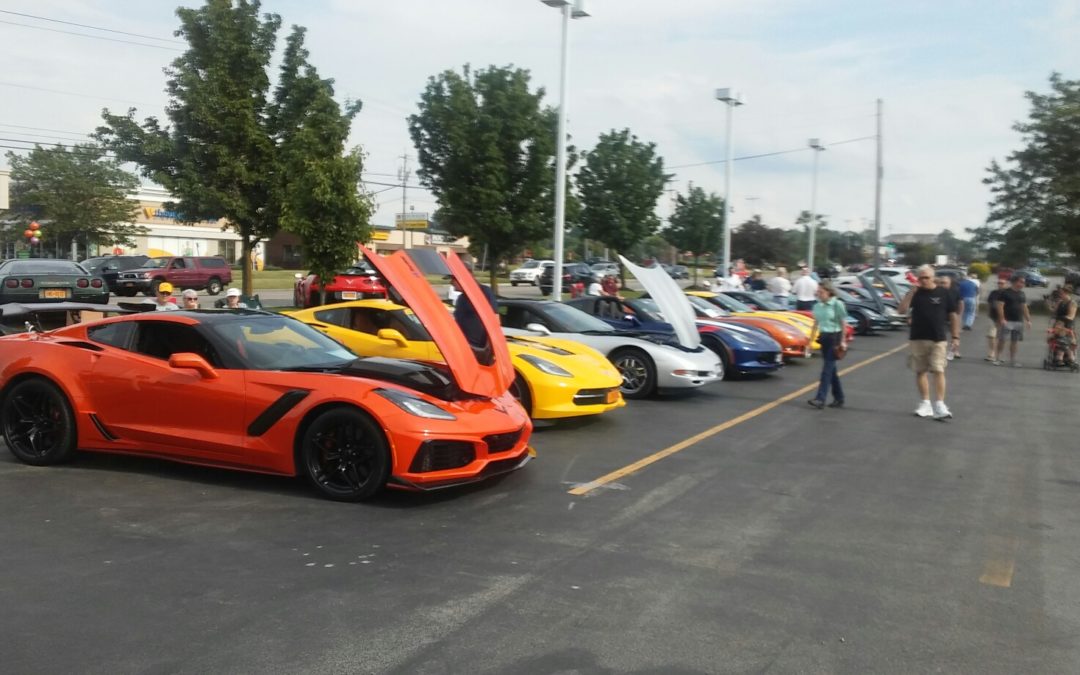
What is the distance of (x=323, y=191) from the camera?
17.5 metres

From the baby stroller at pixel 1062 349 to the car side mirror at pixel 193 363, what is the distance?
15.9m

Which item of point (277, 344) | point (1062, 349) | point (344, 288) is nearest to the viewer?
point (277, 344)

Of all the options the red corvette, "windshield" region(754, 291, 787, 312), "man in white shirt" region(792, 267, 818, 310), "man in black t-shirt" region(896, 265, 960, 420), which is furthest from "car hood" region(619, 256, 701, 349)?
the red corvette

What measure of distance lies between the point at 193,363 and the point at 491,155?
19.4 metres

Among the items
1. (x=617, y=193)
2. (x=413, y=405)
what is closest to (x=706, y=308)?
(x=413, y=405)

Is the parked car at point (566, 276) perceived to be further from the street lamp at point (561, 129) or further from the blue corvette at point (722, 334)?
the blue corvette at point (722, 334)

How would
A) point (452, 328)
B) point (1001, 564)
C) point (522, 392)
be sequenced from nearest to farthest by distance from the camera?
point (1001, 564) < point (452, 328) < point (522, 392)

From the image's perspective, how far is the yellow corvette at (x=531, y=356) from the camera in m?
9.19

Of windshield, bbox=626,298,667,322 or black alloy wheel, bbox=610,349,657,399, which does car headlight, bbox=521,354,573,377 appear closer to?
black alloy wheel, bbox=610,349,657,399

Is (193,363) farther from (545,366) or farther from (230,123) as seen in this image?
(230,123)

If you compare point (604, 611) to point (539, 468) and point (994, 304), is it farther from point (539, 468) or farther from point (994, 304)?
point (994, 304)

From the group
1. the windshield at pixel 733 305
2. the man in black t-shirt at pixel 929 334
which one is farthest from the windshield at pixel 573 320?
the windshield at pixel 733 305

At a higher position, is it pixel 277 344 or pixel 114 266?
pixel 114 266

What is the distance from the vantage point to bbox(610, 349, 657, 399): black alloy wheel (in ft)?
38.4
